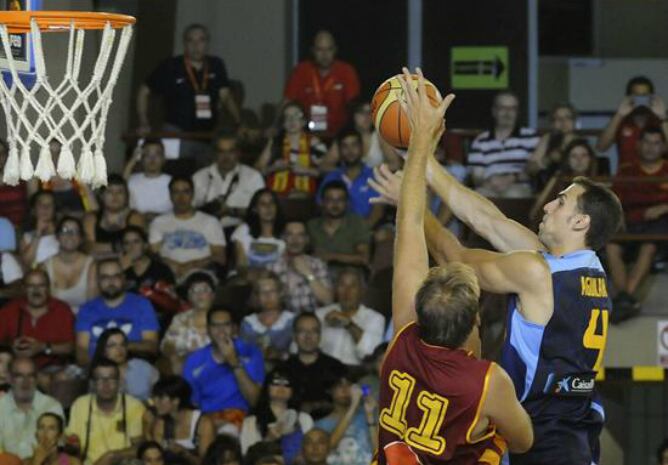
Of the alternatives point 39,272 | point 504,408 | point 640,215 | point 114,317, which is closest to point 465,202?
point 504,408

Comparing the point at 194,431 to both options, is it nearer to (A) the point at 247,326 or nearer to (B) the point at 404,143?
(A) the point at 247,326

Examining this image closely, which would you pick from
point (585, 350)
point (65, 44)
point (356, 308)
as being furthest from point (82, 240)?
point (585, 350)

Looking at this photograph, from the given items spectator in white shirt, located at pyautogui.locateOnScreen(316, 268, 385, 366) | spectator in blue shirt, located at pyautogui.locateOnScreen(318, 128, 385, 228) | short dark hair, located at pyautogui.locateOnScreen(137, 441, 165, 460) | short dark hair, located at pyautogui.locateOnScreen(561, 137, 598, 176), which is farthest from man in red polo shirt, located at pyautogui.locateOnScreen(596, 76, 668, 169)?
short dark hair, located at pyautogui.locateOnScreen(137, 441, 165, 460)

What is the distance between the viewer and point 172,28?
13820 millimetres

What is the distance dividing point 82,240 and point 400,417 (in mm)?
6049

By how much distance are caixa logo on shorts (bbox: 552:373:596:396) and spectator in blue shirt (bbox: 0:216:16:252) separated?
6391 mm

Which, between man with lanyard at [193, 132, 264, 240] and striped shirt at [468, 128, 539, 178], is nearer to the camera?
striped shirt at [468, 128, 539, 178]

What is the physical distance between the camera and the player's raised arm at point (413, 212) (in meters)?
4.93

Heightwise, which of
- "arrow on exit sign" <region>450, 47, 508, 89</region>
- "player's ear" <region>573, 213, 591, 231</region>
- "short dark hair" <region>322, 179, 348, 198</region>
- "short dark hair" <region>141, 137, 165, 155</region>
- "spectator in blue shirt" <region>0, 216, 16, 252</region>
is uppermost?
"arrow on exit sign" <region>450, 47, 508, 89</region>

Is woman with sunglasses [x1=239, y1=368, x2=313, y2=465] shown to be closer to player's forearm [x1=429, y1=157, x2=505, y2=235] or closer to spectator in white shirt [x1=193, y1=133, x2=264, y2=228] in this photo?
spectator in white shirt [x1=193, y1=133, x2=264, y2=228]

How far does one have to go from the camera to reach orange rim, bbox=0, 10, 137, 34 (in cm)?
614

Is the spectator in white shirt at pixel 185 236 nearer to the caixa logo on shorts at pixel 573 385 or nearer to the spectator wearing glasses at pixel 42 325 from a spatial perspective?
the spectator wearing glasses at pixel 42 325

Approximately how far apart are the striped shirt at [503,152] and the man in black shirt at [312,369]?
2.36 metres

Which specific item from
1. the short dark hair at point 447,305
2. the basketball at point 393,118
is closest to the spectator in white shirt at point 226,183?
the basketball at point 393,118
